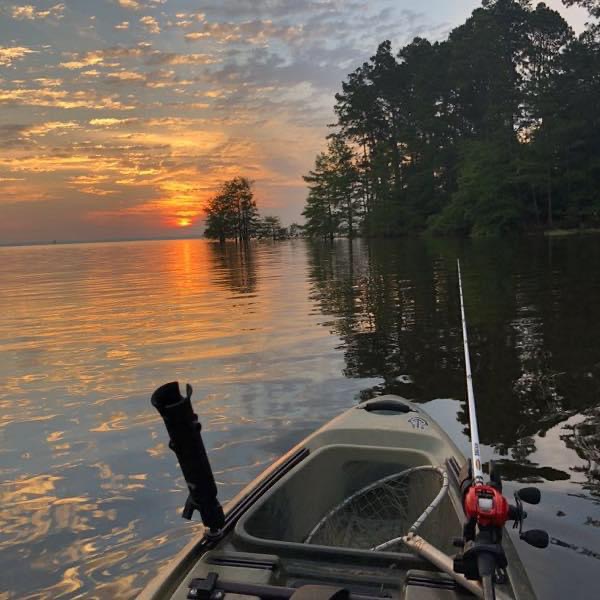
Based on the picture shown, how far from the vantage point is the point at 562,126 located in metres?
43.9

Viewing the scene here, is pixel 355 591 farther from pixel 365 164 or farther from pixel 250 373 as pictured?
pixel 365 164

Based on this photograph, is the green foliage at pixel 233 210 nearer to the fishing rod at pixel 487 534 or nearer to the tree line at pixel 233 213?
the tree line at pixel 233 213

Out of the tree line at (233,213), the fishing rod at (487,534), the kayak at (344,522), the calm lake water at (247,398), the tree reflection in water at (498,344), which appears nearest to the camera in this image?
the fishing rod at (487,534)

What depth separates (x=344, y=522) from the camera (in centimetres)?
447

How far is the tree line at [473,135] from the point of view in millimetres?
45312

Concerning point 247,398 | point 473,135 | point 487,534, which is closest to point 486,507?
point 487,534

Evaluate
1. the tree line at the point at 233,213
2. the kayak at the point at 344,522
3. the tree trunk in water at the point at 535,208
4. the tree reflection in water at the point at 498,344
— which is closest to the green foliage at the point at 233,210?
the tree line at the point at 233,213

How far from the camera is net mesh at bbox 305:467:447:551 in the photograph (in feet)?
13.8

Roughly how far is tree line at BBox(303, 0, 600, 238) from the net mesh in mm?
45219

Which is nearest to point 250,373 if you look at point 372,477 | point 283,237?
point 372,477

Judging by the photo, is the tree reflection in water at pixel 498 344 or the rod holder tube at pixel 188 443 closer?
the rod holder tube at pixel 188 443

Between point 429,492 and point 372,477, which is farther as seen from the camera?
point 372,477

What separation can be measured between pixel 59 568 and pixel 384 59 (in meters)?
75.2

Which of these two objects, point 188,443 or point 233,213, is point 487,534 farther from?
point 233,213
